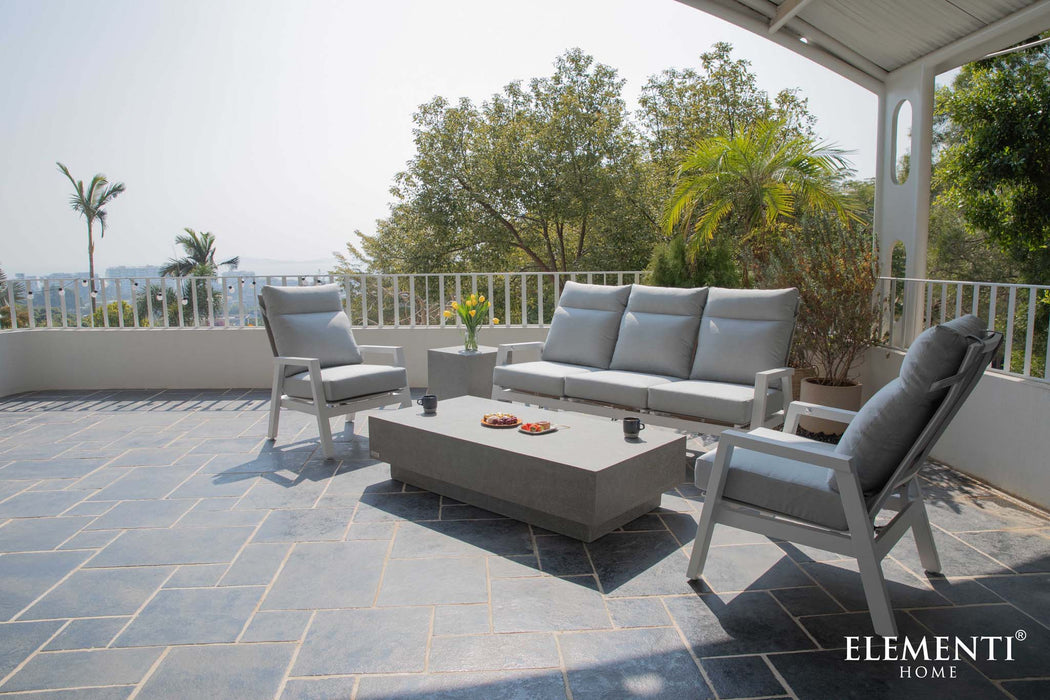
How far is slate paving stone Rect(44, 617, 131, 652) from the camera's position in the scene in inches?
80.3

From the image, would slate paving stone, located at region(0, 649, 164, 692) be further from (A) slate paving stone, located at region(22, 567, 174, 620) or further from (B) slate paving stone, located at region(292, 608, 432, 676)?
(B) slate paving stone, located at region(292, 608, 432, 676)

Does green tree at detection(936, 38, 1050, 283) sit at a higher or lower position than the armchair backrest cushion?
higher

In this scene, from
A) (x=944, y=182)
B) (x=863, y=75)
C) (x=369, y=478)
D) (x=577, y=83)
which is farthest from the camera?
(x=577, y=83)

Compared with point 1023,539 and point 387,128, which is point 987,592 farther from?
point 387,128

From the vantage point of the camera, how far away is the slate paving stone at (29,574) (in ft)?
7.59

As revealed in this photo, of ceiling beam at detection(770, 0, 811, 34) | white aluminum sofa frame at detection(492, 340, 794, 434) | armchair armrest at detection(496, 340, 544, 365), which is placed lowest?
white aluminum sofa frame at detection(492, 340, 794, 434)

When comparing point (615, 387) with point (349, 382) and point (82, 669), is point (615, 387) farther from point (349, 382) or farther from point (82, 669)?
point (82, 669)

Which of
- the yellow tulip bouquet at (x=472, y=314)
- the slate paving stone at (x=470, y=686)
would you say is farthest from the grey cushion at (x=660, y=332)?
the slate paving stone at (x=470, y=686)

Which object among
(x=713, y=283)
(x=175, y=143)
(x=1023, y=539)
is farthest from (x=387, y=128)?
(x=1023, y=539)

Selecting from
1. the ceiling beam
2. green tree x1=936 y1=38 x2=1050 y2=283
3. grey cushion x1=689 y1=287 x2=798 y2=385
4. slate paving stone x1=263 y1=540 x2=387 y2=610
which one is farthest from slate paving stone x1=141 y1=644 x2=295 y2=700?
green tree x1=936 y1=38 x2=1050 y2=283

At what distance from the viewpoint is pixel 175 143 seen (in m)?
24.2

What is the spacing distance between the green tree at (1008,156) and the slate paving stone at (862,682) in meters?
13.3

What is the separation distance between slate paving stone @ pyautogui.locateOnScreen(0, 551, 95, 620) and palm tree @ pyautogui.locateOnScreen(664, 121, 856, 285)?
4.69 m

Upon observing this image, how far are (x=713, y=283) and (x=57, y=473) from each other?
4749 millimetres
